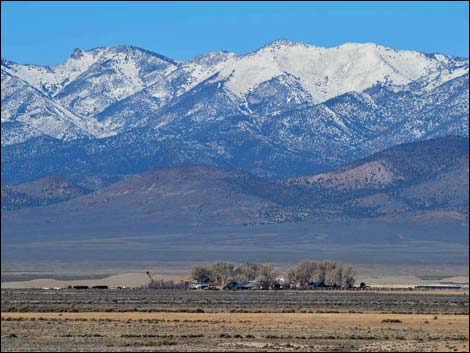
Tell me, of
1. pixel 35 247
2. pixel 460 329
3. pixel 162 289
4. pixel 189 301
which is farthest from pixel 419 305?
pixel 35 247

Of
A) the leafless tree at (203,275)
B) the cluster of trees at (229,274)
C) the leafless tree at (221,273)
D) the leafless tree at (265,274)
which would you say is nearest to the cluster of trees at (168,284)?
the leafless tree at (203,275)

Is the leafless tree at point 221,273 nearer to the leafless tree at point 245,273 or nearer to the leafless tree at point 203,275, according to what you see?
the leafless tree at point 203,275

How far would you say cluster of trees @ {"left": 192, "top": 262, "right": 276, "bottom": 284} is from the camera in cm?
16000

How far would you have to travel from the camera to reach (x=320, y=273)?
522 ft

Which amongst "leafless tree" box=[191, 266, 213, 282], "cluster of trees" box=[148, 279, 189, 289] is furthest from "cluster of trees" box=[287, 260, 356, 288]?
"cluster of trees" box=[148, 279, 189, 289]

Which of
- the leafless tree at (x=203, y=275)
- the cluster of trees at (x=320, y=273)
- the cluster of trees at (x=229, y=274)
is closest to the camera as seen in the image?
the cluster of trees at (x=320, y=273)

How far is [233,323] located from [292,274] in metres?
78.6

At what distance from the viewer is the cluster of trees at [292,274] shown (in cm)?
15825

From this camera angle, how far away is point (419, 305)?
108 meters

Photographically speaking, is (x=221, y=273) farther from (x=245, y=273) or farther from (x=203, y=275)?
(x=245, y=273)

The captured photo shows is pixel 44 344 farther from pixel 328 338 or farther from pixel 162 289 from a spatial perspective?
pixel 162 289

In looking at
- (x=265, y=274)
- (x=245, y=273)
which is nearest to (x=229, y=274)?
(x=245, y=273)

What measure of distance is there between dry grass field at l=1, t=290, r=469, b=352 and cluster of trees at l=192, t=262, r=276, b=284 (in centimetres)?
3444

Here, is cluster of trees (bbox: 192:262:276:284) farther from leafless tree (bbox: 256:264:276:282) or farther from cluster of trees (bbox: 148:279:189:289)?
cluster of trees (bbox: 148:279:189:289)
